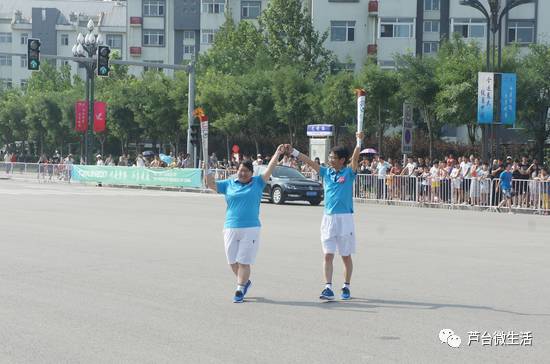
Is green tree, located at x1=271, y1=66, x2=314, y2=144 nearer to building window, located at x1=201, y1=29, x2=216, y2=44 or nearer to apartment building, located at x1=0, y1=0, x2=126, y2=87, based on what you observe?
building window, located at x1=201, y1=29, x2=216, y2=44

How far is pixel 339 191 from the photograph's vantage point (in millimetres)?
10203

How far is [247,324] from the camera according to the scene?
8.66 metres

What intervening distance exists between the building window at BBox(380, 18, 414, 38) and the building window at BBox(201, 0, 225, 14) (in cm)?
2016

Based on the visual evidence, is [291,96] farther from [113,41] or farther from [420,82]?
[113,41]

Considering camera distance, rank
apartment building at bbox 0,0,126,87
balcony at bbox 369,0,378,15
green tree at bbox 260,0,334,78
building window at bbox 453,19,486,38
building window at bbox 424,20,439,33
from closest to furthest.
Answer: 1. green tree at bbox 260,0,334,78
2. building window at bbox 453,19,486,38
3. balcony at bbox 369,0,378,15
4. building window at bbox 424,20,439,33
5. apartment building at bbox 0,0,126,87

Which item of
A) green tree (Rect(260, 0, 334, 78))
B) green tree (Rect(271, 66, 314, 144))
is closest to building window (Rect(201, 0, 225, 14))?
green tree (Rect(260, 0, 334, 78))

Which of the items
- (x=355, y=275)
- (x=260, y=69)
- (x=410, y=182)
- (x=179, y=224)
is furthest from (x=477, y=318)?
(x=260, y=69)

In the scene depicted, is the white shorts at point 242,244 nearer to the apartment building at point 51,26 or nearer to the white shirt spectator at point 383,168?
the white shirt spectator at point 383,168

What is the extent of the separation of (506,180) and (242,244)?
19.9m

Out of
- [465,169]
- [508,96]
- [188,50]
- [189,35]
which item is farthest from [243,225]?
[188,50]

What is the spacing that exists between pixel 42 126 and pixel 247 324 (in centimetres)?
7026

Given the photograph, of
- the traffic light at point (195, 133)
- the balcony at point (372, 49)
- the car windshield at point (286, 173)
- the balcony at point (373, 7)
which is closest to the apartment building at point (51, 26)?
the balcony at point (372, 49)

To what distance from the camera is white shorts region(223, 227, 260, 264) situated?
32.6 ft

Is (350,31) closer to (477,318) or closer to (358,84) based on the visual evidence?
(358,84)
